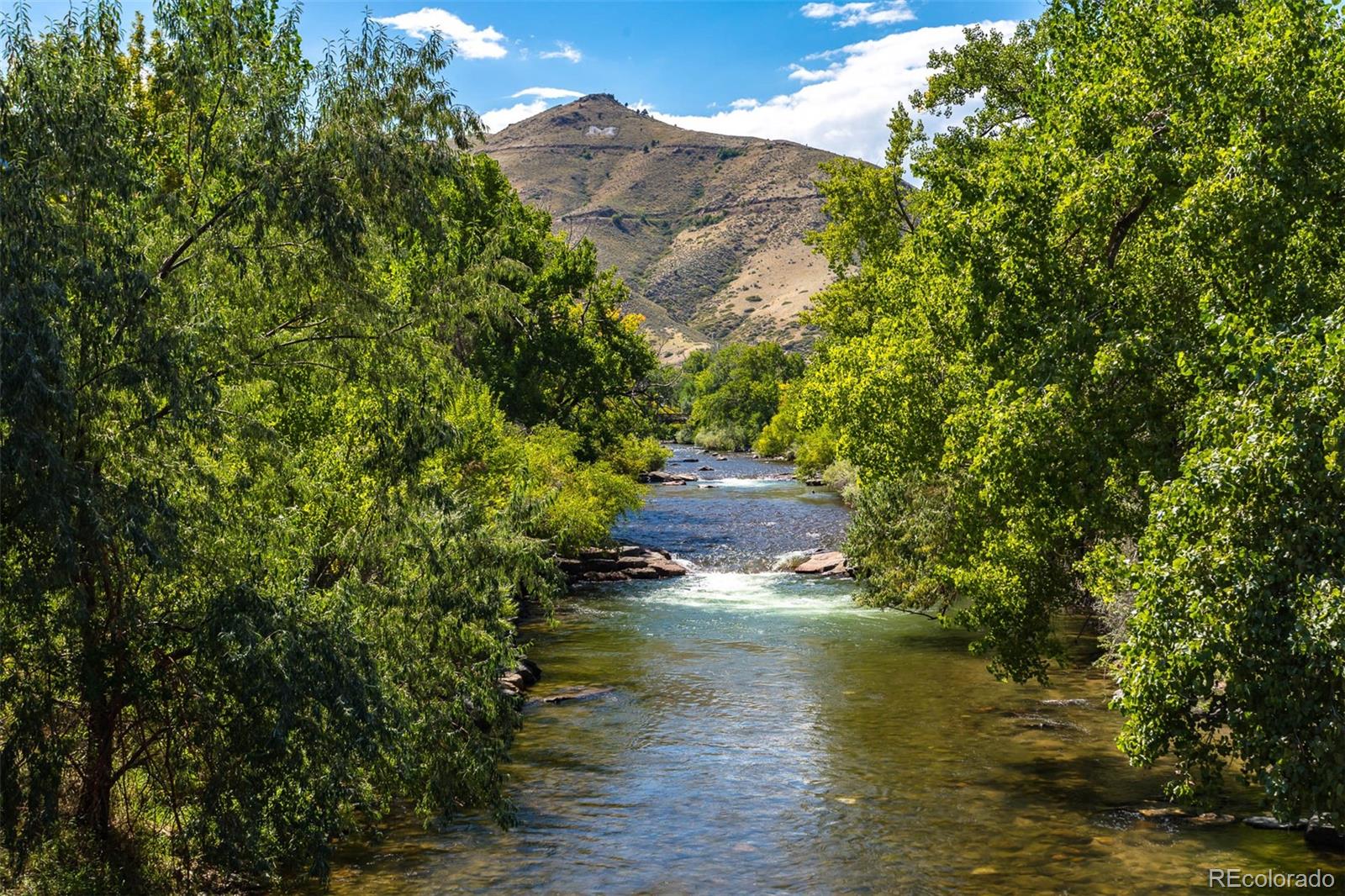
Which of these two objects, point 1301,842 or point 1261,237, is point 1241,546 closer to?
point 1261,237

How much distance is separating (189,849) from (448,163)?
311 inches

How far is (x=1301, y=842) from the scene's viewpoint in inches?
548

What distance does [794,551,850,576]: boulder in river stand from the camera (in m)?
37.0

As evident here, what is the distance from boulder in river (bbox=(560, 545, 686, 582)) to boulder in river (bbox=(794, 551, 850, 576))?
13.9ft

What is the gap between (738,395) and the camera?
118 meters

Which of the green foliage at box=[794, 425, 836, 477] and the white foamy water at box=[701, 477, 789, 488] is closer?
the green foliage at box=[794, 425, 836, 477]

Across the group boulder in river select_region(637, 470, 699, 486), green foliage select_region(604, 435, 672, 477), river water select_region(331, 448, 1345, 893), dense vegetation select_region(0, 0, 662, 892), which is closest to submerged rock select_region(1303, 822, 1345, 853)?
river water select_region(331, 448, 1345, 893)

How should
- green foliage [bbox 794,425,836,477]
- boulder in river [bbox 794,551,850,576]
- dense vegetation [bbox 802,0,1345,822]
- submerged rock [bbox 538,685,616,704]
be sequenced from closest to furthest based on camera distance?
dense vegetation [bbox 802,0,1345,822] → submerged rock [bbox 538,685,616,704] → boulder in river [bbox 794,551,850,576] → green foliage [bbox 794,425,836,477]

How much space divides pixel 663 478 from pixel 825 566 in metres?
34.1

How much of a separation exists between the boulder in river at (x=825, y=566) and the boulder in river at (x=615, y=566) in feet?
13.9

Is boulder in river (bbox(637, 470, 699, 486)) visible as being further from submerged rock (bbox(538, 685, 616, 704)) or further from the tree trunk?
the tree trunk

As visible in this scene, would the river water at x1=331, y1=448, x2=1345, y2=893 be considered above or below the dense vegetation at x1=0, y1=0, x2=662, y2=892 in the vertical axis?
below

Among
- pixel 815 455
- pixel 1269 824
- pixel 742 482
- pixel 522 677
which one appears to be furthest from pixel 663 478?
pixel 1269 824

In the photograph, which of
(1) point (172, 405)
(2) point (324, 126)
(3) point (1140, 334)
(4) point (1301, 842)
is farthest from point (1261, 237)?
(1) point (172, 405)
